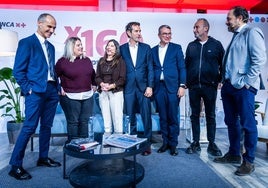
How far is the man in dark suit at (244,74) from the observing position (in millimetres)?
2635

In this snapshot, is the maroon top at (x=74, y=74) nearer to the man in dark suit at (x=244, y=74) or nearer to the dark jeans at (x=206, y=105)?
the dark jeans at (x=206, y=105)

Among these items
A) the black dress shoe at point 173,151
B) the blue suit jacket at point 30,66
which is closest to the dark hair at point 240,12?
the black dress shoe at point 173,151

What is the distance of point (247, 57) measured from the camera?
107 inches

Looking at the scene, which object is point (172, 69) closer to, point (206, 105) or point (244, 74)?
point (206, 105)

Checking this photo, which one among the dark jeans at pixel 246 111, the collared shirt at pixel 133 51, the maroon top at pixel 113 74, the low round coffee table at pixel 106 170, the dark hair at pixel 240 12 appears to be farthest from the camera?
the collared shirt at pixel 133 51

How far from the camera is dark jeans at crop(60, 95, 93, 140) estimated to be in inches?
128

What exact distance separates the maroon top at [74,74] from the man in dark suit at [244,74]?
1.67m

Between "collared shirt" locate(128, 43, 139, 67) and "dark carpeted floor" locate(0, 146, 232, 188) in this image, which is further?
"collared shirt" locate(128, 43, 139, 67)

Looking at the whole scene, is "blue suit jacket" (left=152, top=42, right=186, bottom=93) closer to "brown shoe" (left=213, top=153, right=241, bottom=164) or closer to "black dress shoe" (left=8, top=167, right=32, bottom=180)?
"brown shoe" (left=213, top=153, right=241, bottom=164)

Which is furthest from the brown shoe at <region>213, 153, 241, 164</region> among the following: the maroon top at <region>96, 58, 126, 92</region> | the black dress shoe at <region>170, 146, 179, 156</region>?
the maroon top at <region>96, 58, 126, 92</region>

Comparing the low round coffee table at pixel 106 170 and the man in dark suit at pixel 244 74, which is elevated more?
the man in dark suit at pixel 244 74

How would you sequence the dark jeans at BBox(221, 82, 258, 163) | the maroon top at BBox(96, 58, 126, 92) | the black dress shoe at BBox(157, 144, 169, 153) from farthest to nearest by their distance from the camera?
the black dress shoe at BBox(157, 144, 169, 153), the maroon top at BBox(96, 58, 126, 92), the dark jeans at BBox(221, 82, 258, 163)

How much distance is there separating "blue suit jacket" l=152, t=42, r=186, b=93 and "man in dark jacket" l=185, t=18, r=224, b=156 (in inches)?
6.1

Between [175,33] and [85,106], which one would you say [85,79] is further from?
[175,33]
